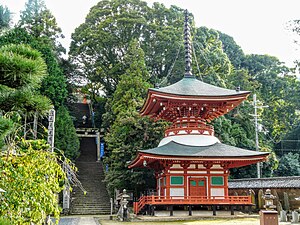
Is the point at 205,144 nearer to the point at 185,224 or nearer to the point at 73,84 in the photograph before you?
the point at 185,224

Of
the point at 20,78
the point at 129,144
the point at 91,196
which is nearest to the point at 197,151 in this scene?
the point at 129,144

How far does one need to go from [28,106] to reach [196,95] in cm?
1323

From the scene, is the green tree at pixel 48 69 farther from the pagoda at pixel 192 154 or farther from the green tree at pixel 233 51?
the green tree at pixel 233 51

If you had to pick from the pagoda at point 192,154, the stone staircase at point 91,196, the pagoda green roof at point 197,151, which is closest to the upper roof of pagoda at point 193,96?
the pagoda at point 192,154

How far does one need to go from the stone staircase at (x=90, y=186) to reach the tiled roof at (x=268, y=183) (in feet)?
26.7

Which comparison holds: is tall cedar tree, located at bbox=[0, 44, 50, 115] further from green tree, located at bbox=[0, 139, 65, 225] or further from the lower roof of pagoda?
the lower roof of pagoda

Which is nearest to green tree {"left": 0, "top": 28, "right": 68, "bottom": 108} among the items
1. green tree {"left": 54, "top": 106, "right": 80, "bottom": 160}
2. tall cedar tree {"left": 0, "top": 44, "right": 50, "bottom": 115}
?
green tree {"left": 54, "top": 106, "right": 80, "bottom": 160}

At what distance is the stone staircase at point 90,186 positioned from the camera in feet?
78.8

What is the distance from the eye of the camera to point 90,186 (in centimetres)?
2781

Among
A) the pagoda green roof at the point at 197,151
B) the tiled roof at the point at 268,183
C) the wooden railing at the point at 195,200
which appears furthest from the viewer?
the tiled roof at the point at 268,183

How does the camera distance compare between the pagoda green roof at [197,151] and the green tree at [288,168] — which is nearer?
the pagoda green roof at [197,151]

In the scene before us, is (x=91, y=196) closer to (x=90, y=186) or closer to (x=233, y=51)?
(x=90, y=186)

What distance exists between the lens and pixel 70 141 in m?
28.3

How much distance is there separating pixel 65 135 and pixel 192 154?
40.8 ft
